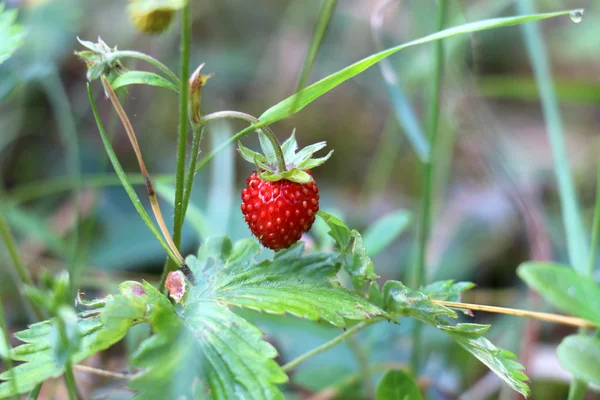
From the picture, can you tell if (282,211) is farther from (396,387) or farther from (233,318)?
(396,387)

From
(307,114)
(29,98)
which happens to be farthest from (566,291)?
(29,98)

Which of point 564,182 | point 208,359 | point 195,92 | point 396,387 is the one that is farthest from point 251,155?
point 564,182

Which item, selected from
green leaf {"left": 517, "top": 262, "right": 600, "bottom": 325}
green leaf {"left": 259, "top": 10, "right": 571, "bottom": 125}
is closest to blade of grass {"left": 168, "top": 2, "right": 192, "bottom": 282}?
green leaf {"left": 259, "top": 10, "right": 571, "bottom": 125}

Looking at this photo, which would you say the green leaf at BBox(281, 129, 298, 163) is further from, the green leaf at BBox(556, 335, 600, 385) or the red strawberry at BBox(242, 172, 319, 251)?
the green leaf at BBox(556, 335, 600, 385)

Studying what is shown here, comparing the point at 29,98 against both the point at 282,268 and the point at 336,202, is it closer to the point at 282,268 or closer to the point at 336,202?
the point at 336,202

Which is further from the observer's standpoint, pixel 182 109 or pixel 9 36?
pixel 9 36
